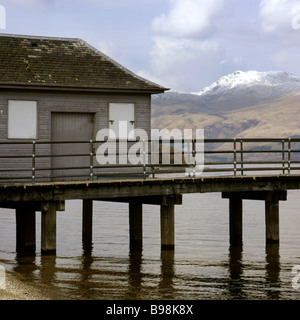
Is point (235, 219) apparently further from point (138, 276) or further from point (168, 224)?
point (138, 276)

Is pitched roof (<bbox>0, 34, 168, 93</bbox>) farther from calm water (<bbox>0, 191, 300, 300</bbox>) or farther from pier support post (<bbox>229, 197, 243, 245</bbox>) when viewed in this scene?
calm water (<bbox>0, 191, 300, 300</bbox>)

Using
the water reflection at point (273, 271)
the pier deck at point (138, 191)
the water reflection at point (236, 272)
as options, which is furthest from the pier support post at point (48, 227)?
the water reflection at point (273, 271)

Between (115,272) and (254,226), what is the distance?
60.8 feet

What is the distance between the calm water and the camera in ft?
54.8

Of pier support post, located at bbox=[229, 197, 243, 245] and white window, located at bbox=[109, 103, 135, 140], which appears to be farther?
pier support post, located at bbox=[229, 197, 243, 245]

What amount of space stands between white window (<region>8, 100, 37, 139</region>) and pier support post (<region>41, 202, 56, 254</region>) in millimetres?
3272

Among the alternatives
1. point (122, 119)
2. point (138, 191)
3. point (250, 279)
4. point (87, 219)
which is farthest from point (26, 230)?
point (250, 279)

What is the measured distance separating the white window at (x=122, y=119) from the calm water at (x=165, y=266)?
3979 mm

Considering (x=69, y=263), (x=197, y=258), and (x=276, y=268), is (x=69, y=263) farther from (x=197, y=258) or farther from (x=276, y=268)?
(x=276, y=268)

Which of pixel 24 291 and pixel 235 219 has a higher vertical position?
pixel 235 219

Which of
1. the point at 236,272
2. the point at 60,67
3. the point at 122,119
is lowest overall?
the point at 236,272

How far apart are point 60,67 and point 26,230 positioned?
5432 mm

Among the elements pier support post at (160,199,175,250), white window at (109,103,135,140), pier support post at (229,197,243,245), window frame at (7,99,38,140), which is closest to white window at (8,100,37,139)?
window frame at (7,99,38,140)

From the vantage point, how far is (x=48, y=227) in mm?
20469
